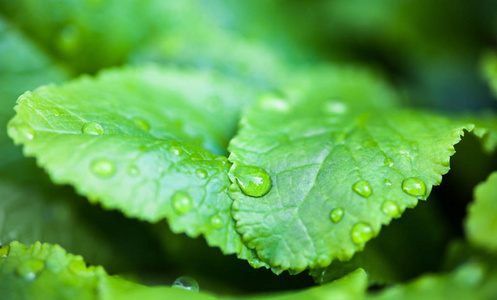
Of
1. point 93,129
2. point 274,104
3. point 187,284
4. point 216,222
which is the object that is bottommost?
point 187,284

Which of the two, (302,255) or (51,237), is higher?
(302,255)

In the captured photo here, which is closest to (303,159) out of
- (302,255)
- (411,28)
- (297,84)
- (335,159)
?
(335,159)

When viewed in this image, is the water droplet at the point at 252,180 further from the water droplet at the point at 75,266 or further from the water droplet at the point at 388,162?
the water droplet at the point at 75,266

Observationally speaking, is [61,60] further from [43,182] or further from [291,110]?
[291,110]

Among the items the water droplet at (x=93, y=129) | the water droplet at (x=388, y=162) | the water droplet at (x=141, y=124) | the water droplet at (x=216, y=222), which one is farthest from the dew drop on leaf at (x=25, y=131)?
the water droplet at (x=388, y=162)

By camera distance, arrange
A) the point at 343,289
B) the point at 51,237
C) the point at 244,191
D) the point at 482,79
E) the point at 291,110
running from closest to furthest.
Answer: the point at 343,289, the point at 244,191, the point at 51,237, the point at 291,110, the point at 482,79

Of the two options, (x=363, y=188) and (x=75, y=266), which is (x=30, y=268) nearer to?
(x=75, y=266)

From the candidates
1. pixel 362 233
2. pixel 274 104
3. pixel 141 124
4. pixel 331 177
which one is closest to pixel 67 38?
pixel 141 124
